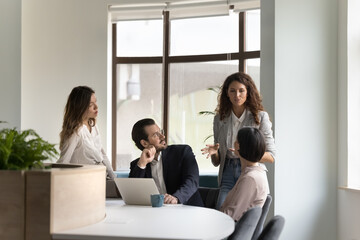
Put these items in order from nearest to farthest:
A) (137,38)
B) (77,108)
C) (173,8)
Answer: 1. (77,108)
2. (173,8)
3. (137,38)

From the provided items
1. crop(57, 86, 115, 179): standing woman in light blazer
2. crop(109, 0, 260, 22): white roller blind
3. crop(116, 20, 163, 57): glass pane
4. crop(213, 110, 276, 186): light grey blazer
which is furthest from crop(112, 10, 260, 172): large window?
crop(213, 110, 276, 186): light grey blazer

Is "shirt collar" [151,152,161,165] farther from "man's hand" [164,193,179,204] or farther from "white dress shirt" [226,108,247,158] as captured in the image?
"white dress shirt" [226,108,247,158]

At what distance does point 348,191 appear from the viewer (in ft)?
18.8

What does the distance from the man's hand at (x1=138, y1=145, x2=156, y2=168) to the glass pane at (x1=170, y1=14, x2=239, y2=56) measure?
3524mm

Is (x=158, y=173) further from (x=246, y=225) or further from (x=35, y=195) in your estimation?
(x=35, y=195)

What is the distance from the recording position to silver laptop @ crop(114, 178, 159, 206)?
3477mm

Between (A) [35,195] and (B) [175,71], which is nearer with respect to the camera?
(A) [35,195]

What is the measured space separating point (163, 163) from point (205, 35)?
3.65m

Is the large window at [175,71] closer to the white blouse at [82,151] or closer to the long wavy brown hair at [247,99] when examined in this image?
the white blouse at [82,151]

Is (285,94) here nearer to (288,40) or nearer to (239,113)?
(288,40)

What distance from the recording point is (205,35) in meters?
7.46

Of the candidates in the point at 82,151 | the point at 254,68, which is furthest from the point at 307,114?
the point at 82,151

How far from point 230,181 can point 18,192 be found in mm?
2148

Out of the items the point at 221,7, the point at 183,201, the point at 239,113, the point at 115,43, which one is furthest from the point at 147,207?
the point at 115,43
